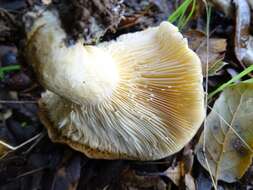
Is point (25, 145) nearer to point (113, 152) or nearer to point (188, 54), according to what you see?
point (113, 152)

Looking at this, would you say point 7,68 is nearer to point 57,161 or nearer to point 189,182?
point 57,161

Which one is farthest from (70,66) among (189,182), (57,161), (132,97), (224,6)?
(224,6)

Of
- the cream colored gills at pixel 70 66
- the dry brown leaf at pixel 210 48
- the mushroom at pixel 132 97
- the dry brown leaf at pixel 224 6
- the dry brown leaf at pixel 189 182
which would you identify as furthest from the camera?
the dry brown leaf at pixel 224 6

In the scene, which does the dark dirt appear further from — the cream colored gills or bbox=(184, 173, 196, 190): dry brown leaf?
the cream colored gills

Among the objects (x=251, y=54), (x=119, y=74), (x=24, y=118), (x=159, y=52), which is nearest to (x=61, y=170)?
(x=24, y=118)

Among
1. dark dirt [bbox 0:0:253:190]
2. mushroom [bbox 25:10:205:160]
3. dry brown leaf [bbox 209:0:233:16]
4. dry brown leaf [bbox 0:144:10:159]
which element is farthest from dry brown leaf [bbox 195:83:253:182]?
dry brown leaf [bbox 0:144:10:159]

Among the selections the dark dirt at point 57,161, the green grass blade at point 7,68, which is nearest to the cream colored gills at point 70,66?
the dark dirt at point 57,161

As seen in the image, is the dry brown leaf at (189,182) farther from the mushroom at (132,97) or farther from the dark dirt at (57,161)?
the mushroom at (132,97)
